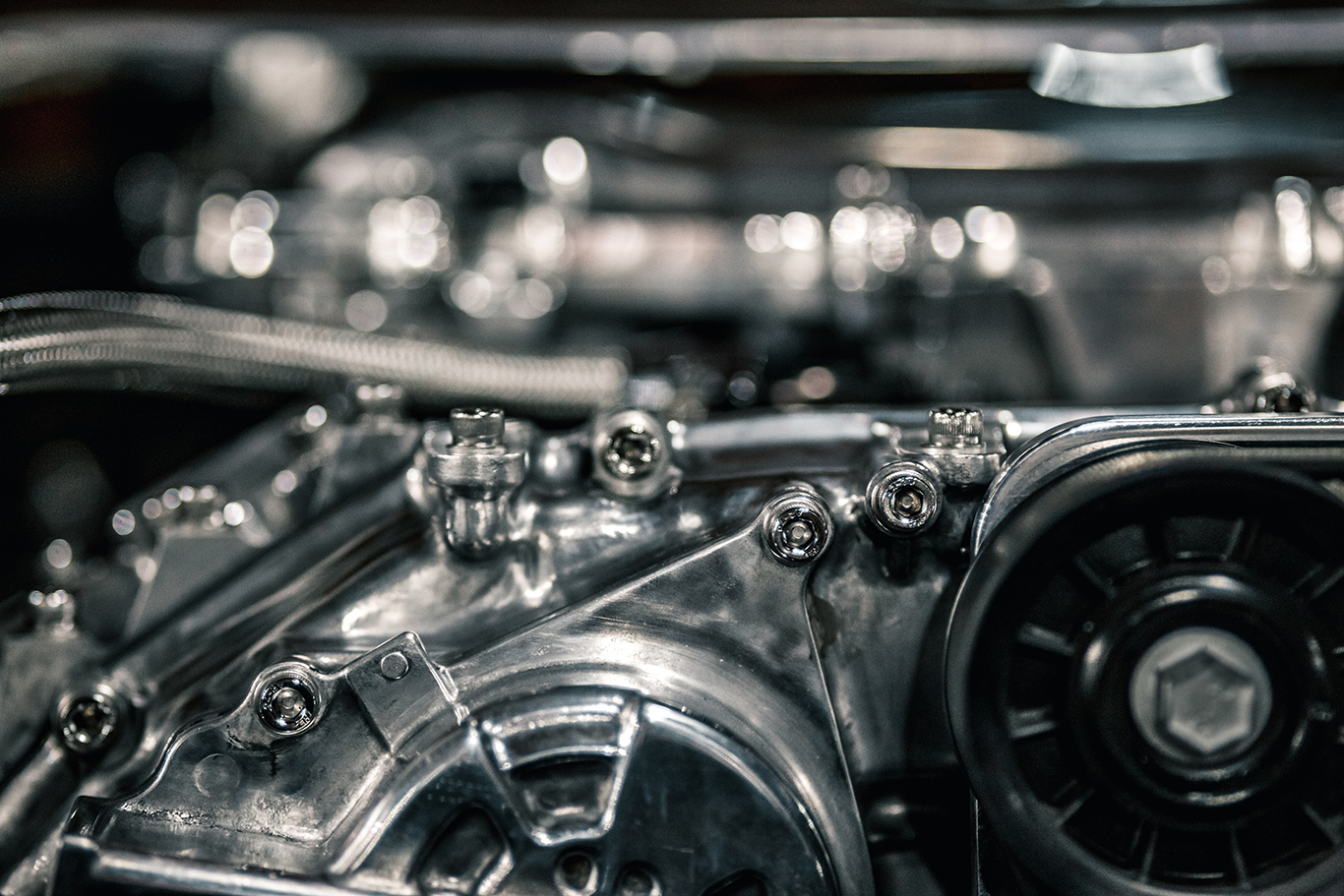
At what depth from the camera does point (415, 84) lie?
65.2 inches

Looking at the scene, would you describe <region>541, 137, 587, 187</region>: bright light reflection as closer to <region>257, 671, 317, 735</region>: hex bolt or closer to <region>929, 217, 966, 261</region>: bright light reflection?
<region>929, 217, 966, 261</region>: bright light reflection

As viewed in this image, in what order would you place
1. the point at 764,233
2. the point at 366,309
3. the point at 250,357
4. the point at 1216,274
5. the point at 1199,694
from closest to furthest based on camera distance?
the point at 1199,694 < the point at 250,357 < the point at 1216,274 < the point at 764,233 < the point at 366,309

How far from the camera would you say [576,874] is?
0.75 m

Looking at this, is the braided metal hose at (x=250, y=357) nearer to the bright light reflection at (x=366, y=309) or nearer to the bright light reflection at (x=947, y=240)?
the bright light reflection at (x=366, y=309)

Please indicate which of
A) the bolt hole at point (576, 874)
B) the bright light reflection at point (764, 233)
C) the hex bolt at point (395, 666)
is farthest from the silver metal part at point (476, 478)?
the bright light reflection at point (764, 233)

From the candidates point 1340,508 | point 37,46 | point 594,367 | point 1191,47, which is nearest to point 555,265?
point 594,367

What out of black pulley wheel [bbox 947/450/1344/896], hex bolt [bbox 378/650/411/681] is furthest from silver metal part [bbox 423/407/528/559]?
black pulley wheel [bbox 947/450/1344/896]

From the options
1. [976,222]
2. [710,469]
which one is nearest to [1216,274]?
[976,222]

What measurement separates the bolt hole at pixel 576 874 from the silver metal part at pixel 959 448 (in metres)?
0.38

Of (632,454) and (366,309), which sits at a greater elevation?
(366,309)

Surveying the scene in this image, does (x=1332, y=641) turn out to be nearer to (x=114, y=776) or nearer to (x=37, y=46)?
(x=114, y=776)

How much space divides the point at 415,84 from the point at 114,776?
45.0 inches

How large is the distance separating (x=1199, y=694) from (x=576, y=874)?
44cm

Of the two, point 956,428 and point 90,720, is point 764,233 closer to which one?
point 956,428
